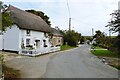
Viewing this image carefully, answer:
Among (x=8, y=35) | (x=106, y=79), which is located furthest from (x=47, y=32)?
(x=106, y=79)

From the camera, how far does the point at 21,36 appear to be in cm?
3553

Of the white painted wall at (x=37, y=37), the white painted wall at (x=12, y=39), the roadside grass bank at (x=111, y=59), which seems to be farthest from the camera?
the white painted wall at (x=37, y=37)

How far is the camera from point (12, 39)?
115ft

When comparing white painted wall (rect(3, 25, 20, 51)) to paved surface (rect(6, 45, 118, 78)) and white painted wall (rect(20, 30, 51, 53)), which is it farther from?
paved surface (rect(6, 45, 118, 78))

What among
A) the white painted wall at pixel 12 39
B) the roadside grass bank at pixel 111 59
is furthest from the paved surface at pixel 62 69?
the white painted wall at pixel 12 39

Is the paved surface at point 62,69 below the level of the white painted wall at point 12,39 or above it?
below

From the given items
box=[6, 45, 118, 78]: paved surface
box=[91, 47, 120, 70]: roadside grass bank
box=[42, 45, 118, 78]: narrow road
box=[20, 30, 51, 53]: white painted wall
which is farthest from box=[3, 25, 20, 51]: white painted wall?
box=[42, 45, 118, 78]: narrow road

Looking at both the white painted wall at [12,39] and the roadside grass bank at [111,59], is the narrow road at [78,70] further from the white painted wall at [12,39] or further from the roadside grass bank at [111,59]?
the white painted wall at [12,39]

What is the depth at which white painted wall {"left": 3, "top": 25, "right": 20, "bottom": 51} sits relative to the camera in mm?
34781

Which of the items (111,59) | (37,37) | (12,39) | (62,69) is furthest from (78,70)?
(37,37)

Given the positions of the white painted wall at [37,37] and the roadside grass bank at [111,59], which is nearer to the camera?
the roadside grass bank at [111,59]

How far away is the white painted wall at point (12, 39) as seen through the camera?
3478 centimetres

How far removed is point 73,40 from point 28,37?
125 feet

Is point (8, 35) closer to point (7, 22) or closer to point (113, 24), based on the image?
point (113, 24)
